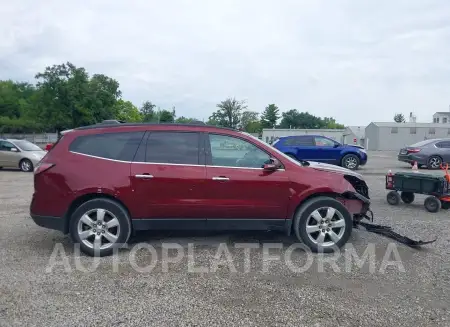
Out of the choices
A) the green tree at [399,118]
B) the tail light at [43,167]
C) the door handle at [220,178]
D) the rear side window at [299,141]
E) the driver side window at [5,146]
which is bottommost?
the door handle at [220,178]

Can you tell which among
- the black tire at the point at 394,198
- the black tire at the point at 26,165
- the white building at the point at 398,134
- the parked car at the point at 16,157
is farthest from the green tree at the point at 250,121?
the black tire at the point at 394,198

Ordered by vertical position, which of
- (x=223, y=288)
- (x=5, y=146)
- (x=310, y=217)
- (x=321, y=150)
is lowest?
(x=223, y=288)

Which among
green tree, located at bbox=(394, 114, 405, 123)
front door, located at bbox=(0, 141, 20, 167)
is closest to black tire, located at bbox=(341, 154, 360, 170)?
front door, located at bbox=(0, 141, 20, 167)

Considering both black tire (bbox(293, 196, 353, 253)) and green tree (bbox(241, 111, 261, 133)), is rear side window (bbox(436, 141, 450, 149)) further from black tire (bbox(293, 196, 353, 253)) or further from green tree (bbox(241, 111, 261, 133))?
green tree (bbox(241, 111, 261, 133))

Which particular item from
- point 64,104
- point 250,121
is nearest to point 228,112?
point 250,121

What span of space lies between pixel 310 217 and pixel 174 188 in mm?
1867

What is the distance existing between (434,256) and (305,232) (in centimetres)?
173

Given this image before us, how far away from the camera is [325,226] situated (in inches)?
193

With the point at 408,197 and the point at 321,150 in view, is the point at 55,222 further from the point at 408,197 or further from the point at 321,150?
the point at 321,150

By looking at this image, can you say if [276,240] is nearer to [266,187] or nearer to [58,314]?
[266,187]

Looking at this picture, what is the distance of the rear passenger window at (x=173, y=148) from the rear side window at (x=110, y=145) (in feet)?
0.67

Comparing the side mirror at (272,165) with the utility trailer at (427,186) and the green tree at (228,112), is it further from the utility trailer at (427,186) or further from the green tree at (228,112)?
the green tree at (228,112)

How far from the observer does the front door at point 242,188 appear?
188 inches

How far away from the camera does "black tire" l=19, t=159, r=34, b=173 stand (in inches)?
597
